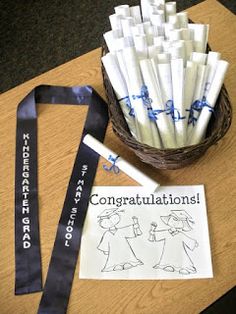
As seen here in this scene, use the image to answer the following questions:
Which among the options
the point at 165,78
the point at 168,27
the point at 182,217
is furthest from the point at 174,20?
the point at 182,217

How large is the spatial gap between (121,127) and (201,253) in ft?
0.83

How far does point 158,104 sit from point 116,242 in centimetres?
25

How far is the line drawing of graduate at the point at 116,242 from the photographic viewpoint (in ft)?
2.09

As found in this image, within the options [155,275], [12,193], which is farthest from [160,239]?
[12,193]

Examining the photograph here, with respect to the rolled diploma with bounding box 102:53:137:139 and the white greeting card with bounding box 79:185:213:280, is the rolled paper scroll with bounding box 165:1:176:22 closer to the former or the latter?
the rolled diploma with bounding box 102:53:137:139

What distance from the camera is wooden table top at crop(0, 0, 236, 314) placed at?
0.61 m

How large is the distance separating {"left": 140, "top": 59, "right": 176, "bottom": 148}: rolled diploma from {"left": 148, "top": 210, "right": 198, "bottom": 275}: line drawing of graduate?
0.43 ft

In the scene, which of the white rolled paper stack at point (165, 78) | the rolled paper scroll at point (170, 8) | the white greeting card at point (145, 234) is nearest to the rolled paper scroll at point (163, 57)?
the white rolled paper stack at point (165, 78)

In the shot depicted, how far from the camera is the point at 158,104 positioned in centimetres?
68

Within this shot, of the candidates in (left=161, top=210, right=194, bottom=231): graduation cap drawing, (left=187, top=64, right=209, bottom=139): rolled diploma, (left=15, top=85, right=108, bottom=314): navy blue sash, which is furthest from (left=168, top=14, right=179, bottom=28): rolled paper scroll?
(left=161, top=210, right=194, bottom=231): graduation cap drawing

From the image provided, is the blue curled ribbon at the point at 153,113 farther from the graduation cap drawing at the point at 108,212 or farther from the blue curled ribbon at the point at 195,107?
the graduation cap drawing at the point at 108,212

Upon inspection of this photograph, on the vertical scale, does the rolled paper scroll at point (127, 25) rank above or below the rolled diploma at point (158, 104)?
Answer: above

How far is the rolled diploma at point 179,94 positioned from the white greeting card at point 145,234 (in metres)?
0.09

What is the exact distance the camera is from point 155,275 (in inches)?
24.6
